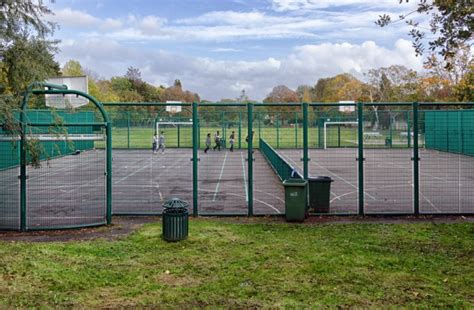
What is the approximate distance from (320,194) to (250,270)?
500cm

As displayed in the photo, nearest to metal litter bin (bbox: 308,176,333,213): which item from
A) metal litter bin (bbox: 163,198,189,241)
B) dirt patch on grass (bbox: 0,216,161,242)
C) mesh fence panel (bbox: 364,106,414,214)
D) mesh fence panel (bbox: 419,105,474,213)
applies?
mesh fence panel (bbox: 364,106,414,214)

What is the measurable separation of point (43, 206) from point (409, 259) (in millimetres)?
10544

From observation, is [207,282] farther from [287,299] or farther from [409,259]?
[409,259]

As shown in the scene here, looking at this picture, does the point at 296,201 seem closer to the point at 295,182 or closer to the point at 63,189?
the point at 295,182

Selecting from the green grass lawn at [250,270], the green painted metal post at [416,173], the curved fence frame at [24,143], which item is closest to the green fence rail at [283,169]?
the green grass lawn at [250,270]

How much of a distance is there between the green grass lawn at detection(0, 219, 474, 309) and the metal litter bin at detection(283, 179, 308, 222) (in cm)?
100

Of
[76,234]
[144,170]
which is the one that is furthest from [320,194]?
[144,170]

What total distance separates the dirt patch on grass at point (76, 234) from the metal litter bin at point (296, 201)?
11.7 feet

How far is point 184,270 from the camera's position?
7559mm

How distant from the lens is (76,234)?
10.3m

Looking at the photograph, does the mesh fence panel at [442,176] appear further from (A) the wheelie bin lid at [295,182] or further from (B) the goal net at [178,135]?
(B) the goal net at [178,135]

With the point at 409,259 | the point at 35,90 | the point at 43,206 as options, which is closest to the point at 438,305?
the point at 409,259

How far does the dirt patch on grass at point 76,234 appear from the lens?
993 cm

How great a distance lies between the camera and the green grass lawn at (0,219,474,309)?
6.27 m
